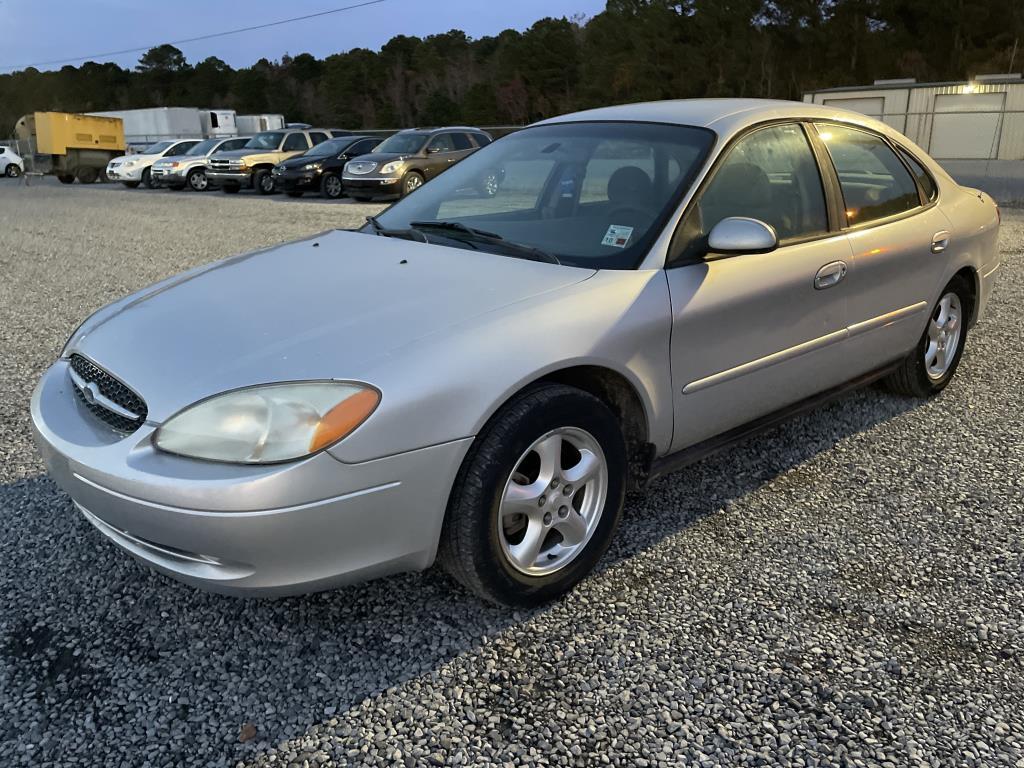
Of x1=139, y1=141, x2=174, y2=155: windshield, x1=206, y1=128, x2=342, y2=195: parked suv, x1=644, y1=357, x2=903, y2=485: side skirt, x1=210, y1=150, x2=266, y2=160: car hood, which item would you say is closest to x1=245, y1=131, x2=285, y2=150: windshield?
x1=206, y1=128, x2=342, y2=195: parked suv

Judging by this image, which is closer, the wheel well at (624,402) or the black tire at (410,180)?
the wheel well at (624,402)

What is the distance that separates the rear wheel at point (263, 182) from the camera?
21.5m

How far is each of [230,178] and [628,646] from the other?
2171 centimetres

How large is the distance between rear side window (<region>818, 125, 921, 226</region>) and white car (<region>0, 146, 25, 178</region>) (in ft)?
126

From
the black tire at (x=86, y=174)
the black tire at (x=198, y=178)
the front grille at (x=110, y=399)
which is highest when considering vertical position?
the front grille at (x=110, y=399)

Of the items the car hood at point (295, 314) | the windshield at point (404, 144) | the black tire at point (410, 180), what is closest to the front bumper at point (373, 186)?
the black tire at point (410, 180)

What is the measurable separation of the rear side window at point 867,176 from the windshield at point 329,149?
17650mm

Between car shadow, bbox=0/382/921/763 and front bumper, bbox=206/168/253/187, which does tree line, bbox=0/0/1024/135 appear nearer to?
front bumper, bbox=206/168/253/187

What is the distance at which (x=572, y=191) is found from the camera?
11.9 ft

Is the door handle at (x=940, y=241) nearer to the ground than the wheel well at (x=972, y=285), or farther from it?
farther from it

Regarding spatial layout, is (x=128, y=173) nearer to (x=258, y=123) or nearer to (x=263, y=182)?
(x=263, y=182)

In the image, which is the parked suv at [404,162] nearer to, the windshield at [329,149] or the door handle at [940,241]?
the windshield at [329,149]

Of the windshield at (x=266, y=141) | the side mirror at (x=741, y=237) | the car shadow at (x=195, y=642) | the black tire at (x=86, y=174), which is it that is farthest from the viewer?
the black tire at (x=86, y=174)

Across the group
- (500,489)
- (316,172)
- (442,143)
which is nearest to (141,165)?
(316,172)
